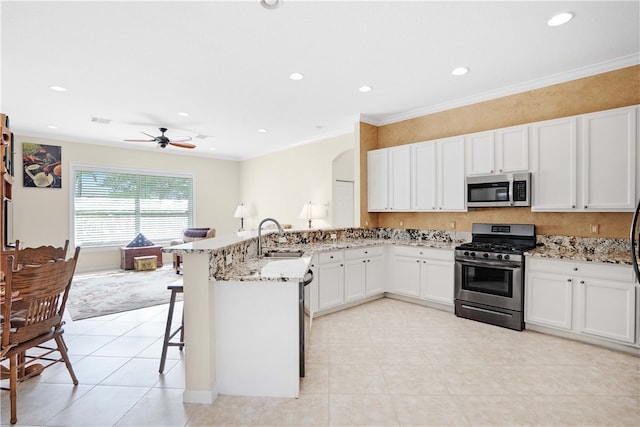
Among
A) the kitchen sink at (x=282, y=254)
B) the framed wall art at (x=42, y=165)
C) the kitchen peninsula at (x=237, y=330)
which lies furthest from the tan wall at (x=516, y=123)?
the framed wall art at (x=42, y=165)

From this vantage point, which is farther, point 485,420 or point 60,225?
point 60,225

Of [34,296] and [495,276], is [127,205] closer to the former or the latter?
[34,296]

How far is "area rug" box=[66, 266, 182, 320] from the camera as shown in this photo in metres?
4.30

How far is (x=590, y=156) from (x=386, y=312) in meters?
2.80

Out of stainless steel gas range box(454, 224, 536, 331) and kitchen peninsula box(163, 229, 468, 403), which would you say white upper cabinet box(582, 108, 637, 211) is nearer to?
stainless steel gas range box(454, 224, 536, 331)

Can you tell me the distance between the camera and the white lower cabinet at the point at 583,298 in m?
2.84

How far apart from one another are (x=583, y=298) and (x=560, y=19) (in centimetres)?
252

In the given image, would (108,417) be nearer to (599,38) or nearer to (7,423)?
(7,423)

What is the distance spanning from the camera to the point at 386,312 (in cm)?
409

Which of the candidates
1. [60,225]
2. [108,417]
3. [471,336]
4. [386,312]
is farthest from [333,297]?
[60,225]

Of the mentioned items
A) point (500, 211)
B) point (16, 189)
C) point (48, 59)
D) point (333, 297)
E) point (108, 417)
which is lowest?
point (108, 417)

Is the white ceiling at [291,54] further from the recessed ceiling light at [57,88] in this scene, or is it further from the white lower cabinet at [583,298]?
the white lower cabinet at [583,298]

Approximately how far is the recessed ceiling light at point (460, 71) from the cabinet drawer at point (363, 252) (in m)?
2.39

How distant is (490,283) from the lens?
364cm
